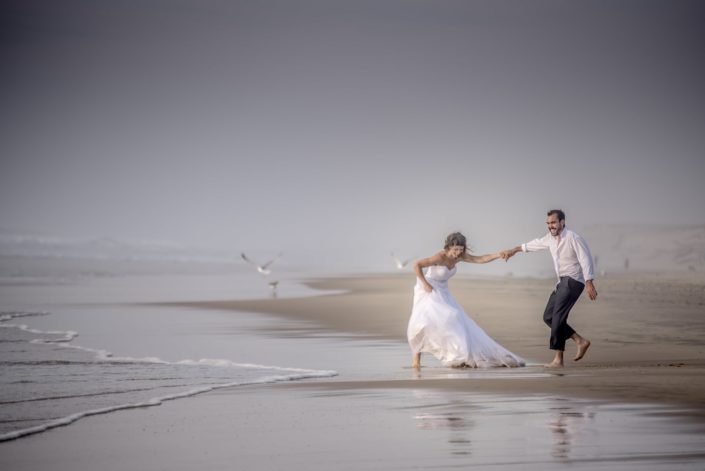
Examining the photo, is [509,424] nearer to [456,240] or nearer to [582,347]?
[582,347]

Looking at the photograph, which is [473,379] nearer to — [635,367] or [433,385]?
[433,385]

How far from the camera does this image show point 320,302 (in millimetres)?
29812

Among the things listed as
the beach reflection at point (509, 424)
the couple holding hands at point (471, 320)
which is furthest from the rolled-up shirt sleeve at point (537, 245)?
the beach reflection at point (509, 424)

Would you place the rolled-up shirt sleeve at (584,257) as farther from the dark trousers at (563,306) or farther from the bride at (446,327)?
the bride at (446,327)

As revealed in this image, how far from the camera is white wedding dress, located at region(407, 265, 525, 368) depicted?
A: 42.2 ft

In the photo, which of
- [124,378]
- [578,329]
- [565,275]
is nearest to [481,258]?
[565,275]

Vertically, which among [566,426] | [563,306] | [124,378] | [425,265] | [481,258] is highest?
[481,258]

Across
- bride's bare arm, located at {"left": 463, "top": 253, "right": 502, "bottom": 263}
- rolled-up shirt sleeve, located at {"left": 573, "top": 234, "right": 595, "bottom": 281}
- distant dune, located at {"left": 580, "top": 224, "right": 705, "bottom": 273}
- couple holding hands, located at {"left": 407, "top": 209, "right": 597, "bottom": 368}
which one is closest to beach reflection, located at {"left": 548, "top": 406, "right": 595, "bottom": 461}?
couple holding hands, located at {"left": 407, "top": 209, "right": 597, "bottom": 368}

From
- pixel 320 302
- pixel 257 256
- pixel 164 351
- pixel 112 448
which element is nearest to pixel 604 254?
pixel 257 256

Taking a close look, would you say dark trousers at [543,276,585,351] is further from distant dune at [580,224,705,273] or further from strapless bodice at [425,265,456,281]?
distant dune at [580,224,705,273]

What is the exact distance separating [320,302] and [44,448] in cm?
2228

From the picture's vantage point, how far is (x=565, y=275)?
43.7 ft

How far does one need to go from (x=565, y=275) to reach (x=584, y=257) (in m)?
0.38

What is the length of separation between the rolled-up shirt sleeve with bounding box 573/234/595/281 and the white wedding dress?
146 centimetres
